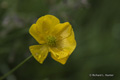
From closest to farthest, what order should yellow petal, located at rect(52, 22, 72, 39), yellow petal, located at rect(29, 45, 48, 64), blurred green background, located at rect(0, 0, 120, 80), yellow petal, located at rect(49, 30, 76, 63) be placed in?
yellow petal, located at rect(29, 45, 48, 64), yellow petal, located at rect(49, 30, 76, 63), yellow petal, located at rect(52, 22, 72, 39), blurred green background, located at rect(0, 0, 120, 80)

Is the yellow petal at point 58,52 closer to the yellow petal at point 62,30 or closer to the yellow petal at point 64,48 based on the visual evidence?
the yellow petal at point 64,48

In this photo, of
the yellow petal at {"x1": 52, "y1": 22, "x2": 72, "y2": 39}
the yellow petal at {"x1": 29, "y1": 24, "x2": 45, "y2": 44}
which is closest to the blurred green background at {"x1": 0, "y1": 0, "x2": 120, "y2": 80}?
the yellow petal at {"x1": 52, "y1": 22, "x2": 72, "y2": 39}

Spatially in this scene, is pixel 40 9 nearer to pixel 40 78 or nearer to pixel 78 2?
pixel 78 2

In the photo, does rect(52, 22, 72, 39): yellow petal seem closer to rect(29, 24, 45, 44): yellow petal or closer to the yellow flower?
the yellow flower

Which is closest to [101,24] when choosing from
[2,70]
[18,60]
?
[18,60]

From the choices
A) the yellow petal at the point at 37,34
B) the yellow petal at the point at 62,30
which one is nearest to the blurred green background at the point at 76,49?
the yellow petal at the point at 62,30
